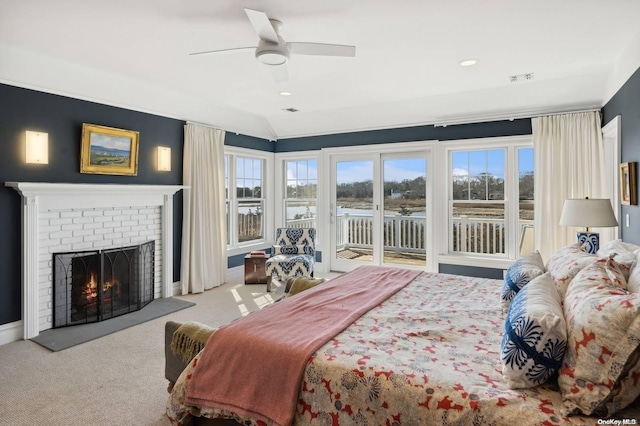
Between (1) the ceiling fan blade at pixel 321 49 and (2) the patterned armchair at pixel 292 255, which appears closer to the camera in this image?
(1) the ceiling fan blade at pixel 321 49

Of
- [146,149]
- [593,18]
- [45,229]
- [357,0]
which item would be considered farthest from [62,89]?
[593,18]

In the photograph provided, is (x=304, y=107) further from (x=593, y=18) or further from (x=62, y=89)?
(x=593, y=18)

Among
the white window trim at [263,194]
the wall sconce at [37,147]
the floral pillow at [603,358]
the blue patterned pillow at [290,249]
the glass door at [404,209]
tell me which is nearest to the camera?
the floral pillow at [603,358]

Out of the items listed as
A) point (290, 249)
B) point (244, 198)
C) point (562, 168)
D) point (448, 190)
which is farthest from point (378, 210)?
point (562, 168)

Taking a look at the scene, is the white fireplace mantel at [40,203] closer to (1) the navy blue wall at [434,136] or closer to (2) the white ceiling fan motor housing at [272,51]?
(2) the white ceiling fan motor housing at [272,51]

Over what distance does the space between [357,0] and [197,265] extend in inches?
154

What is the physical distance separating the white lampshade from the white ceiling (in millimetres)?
1114

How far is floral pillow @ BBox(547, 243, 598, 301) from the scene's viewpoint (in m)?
2.02

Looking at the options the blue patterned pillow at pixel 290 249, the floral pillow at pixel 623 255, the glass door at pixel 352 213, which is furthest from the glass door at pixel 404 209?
the floral pillow at pixel 623 255

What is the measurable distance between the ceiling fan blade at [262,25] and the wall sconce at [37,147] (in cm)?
250

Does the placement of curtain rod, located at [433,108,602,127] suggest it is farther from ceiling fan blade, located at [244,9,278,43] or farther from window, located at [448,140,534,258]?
ceiling fan blade, located at [244,9,278,43]

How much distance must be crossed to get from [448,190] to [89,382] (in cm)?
468

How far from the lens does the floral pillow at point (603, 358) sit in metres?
1.23

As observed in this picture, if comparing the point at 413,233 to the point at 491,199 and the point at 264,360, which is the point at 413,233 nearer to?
the point at 491,199
